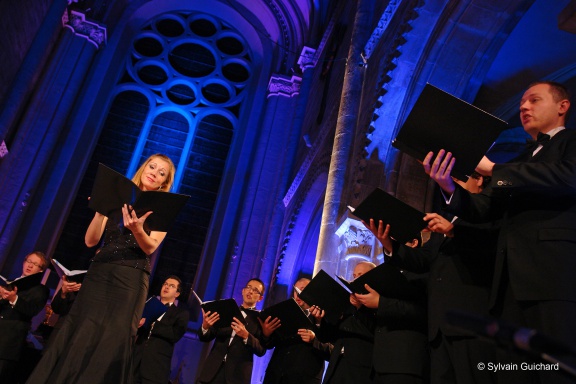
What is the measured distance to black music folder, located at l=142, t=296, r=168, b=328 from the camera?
537 cm

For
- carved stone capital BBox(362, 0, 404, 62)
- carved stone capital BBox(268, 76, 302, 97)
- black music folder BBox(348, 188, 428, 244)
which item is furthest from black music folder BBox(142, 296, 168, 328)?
carved stone capital BBox(268, 76, 302, 97)

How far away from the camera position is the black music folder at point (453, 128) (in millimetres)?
2543

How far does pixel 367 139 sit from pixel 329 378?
10.9 ft

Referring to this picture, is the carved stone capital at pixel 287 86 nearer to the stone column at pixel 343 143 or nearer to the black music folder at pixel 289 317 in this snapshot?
the stone column at pixel 343 143

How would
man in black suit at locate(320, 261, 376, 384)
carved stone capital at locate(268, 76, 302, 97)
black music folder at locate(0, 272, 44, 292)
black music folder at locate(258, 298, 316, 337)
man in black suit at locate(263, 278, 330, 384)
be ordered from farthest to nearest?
carved stone capital at locate(268, 76, 302, 97), black music folder at locate(0, 272, 44, 292), man in black suit at locate(263, 278, 330, 384), black music folder at locate(258, 298, 316, 337), man in black suit at locate(320, 261, 376, 384)

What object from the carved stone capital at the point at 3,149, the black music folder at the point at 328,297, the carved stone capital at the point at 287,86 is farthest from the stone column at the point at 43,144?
the black music folder at the point at 328,297

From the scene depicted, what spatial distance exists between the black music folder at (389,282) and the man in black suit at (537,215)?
2.18 ft

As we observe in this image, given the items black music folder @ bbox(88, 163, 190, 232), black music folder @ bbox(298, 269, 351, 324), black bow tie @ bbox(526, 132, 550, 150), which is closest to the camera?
black bow tie @ bbox(526, 132, 550, 150)

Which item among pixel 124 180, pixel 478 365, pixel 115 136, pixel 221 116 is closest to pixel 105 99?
pixel 115 136

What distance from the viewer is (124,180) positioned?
2979 mm

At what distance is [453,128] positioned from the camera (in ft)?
8.52

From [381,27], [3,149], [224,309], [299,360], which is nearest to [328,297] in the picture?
[299,360]

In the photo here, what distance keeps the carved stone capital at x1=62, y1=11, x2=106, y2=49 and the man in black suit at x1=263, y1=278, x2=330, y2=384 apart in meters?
10.7

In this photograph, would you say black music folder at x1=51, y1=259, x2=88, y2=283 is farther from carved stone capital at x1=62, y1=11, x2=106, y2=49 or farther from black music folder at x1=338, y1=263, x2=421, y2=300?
carved stone capital at x1=62, y1=11, x2=106, y2=49
